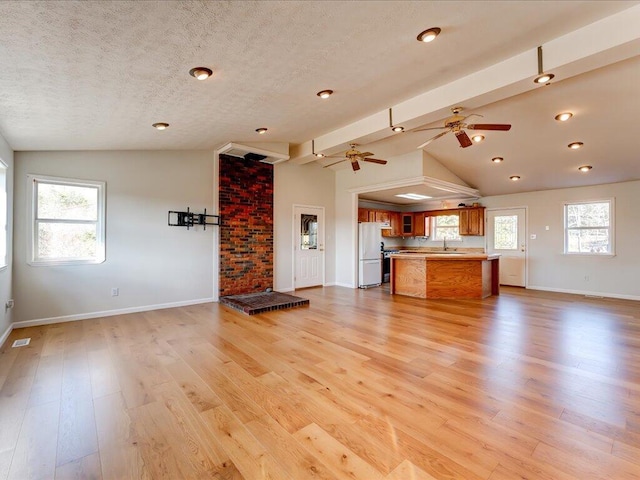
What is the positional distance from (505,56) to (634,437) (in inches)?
129

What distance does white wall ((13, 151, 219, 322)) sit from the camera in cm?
431

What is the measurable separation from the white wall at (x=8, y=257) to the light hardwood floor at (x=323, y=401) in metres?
0.29

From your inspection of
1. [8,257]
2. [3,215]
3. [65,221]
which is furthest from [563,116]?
[8,257]

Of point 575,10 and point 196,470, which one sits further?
point 575,10

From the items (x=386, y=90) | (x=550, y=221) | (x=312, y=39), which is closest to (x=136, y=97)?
(x=312, y=39)

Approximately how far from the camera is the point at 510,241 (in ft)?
26.0

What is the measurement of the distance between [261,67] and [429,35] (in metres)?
1.46

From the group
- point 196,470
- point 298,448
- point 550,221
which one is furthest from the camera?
point 550,221

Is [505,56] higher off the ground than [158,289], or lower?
higher

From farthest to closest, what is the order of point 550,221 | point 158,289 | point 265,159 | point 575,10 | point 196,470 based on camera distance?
point 550,221 < point 265,159 < point 158,289 < point 575,10 < point 196,470

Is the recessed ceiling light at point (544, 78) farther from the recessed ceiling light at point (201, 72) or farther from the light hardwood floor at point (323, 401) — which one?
the recessed ceiling light at point (201, 72)

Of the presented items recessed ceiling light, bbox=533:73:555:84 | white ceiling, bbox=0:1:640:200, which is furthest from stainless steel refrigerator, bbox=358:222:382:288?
recessed ceiling light, bbox=533:73:555:84

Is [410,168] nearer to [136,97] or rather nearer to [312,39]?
[312,39]

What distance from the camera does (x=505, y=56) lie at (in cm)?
312
